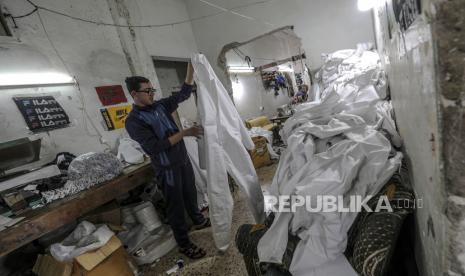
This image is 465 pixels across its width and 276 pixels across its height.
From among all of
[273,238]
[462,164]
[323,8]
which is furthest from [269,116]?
[462,164]

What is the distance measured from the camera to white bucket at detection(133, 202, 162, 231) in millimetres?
2055

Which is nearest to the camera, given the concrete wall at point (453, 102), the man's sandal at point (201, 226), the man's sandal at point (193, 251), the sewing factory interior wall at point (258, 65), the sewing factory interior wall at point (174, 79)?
the concrete wall at point (453, 102)

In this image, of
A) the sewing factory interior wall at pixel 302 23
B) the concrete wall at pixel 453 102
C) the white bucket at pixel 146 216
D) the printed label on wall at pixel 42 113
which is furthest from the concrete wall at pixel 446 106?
the sewing factory interior wall at pixel 302 23

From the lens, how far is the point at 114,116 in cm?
268

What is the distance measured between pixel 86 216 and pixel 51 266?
448 mm

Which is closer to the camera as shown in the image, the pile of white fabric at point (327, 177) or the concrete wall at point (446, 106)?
the concrete wall at point (446, 106)

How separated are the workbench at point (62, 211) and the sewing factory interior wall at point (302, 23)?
2706 mm

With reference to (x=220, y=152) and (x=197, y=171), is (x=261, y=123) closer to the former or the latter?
(x=197, y=171)

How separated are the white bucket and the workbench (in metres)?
0.24

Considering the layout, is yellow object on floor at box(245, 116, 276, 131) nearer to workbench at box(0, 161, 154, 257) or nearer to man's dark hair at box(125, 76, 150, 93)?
workbench at box(0, 161, 154, 257)

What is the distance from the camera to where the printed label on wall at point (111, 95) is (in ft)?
8.54

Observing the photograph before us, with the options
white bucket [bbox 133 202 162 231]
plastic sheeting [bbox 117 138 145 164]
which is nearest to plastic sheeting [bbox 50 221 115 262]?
white bucket [bbox 133 202 162 231]

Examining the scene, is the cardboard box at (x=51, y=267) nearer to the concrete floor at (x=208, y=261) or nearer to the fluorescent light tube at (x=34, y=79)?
the concrete floor at (x=208, y=261)

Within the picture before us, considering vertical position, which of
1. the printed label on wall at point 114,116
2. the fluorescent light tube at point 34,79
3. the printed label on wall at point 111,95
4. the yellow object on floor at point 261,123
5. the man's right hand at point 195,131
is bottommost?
the yellow object on floor at point 261,123
